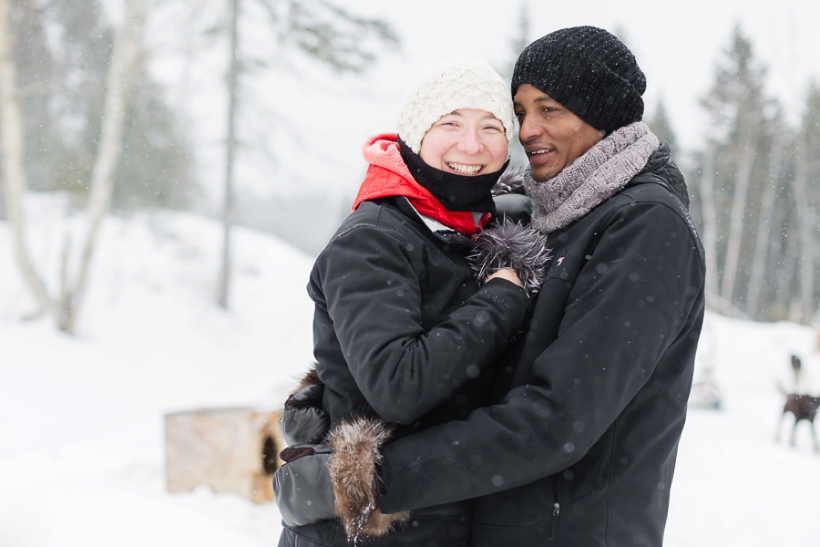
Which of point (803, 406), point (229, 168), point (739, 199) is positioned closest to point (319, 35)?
point (229, 168)

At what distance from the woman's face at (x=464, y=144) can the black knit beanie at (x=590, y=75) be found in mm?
197

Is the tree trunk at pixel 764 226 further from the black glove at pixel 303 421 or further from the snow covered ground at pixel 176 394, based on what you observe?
the black glove at pixel 303 421

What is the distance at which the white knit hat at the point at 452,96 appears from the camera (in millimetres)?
1854

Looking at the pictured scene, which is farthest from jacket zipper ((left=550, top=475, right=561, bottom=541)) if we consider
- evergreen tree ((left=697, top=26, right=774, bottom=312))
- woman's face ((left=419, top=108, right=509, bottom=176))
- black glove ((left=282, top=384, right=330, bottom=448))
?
evergreen tree ((left=697, top=26, right=774, bottom=312))

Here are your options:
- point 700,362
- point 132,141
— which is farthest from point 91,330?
point 700,362

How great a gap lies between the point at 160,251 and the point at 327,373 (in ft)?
48.1

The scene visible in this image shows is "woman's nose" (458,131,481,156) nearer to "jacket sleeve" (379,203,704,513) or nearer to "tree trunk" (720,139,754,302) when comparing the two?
"jacket sleeve" (379,203,704,513)

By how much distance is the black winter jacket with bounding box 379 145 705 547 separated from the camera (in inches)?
54.8

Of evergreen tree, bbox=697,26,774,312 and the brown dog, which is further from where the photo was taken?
evergreen tree, bbox=697,26,774,312

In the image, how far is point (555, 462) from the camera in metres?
1.41

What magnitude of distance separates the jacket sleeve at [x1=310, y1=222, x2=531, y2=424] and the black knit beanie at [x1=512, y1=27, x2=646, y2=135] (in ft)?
1.94

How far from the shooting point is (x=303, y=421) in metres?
1.81

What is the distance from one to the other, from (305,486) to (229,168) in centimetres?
1327

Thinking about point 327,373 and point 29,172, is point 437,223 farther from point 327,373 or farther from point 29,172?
point 29,172
